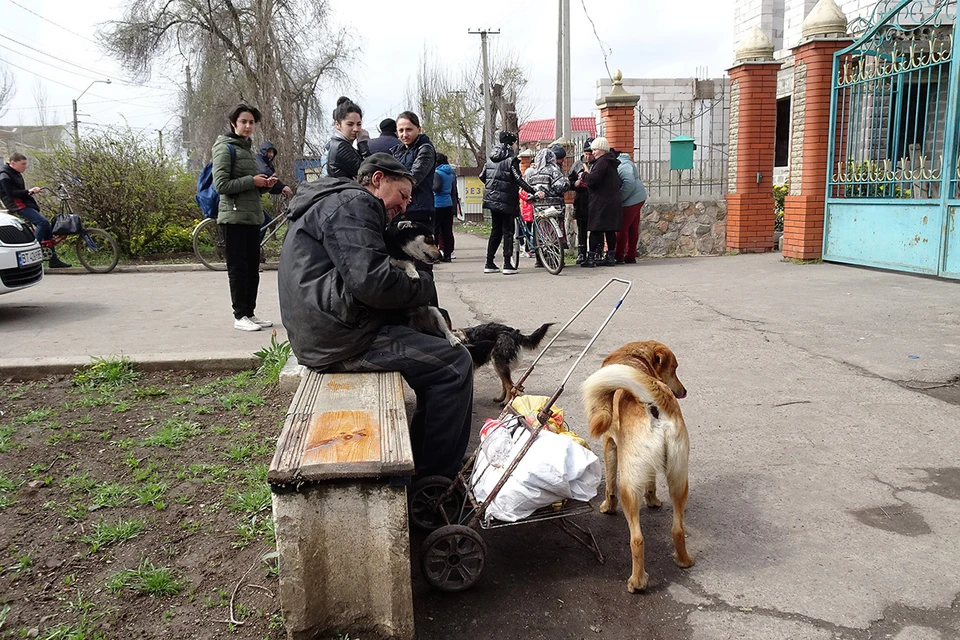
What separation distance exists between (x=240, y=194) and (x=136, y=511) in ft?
13.1

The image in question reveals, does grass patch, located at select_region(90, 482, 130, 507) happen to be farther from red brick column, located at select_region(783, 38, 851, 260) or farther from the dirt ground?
red brick column, located at select_region(783, 38, 851, 260)

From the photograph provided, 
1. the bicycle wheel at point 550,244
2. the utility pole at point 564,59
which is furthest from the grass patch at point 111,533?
the utility pole at point 564,59

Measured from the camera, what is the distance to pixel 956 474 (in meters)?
3.91

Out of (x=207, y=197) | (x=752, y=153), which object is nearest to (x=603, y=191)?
(x=752, y=153)

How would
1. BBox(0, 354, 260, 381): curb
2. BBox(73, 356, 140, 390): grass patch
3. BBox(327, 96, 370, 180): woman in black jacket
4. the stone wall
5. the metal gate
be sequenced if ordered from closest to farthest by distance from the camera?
1. BBox(73, 356, 140, 390): grass patch
2. BBox(0, 354, 260, 381): curb
3. BBox(327, 96, 370, 180): woman in black jacket
4. the metal gate
5. the stone wall

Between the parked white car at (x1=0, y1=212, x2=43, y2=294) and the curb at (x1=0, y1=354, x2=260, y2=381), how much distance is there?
117 inches

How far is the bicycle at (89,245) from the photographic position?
1275 centimetres

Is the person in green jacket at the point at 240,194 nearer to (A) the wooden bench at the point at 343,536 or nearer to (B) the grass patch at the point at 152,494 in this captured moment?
(B) the grass patch at the point at 152,494

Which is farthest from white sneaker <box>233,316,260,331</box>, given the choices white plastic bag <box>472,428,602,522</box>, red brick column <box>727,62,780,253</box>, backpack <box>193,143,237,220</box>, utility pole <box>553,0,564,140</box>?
utility pole <box>553,0,564,140</box>

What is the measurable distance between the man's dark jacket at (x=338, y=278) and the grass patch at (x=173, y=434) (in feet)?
4.54

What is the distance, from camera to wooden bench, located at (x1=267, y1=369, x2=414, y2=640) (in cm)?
247

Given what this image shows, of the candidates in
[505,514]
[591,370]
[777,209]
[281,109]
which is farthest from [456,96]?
[505,514]

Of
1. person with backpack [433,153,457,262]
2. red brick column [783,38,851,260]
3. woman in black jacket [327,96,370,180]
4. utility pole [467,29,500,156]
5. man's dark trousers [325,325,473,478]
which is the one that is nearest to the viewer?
man's dark trousers [325,325,473,478]

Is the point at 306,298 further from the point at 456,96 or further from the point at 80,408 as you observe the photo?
the point at 456,96
